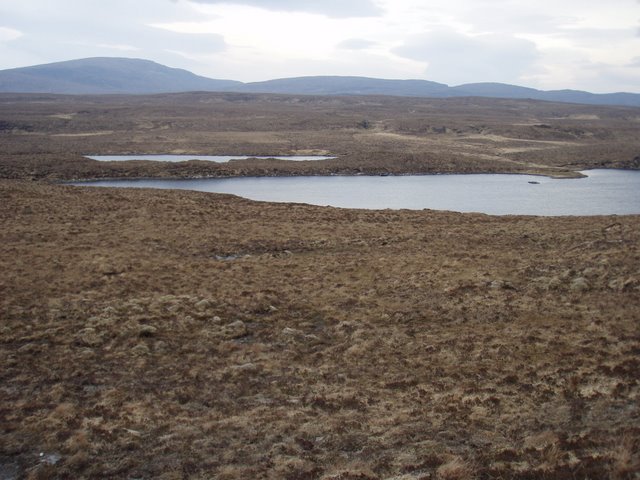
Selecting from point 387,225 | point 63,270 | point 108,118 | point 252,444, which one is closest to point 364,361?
point 252,444

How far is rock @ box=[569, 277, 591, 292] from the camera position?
739 inches

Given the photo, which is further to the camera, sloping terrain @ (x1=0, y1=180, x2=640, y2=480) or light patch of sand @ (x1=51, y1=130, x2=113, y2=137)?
light patch of sand @ (x1=51, y1=130, x2=113, y2=137)

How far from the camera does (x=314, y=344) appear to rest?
51.1 ft

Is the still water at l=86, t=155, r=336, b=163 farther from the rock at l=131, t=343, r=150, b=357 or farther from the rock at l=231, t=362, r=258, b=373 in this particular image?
the rock at l=231, t=362, r=258, b=373

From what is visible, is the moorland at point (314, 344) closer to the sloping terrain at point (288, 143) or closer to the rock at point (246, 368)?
the rock at point (246, 368)

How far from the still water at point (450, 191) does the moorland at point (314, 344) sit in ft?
37.2

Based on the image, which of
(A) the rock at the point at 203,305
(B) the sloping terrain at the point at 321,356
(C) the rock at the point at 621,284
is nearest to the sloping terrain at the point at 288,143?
(B) the sloping terrain at the point at 321,356

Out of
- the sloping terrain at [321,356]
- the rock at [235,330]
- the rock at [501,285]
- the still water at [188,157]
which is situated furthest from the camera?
the still water at [188,157]

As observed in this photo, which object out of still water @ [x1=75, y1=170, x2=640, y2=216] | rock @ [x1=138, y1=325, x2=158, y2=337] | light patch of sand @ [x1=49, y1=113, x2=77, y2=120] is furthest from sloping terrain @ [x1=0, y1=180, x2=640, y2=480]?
light patch of sand @ [x1=49, y1=113, x2=77, y2=120]

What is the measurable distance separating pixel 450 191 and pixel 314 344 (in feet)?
137

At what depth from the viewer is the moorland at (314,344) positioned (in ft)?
31.5

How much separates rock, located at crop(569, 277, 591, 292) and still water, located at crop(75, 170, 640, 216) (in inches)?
953

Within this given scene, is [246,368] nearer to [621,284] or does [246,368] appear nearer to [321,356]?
[321,356]

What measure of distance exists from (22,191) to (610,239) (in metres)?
37.4
